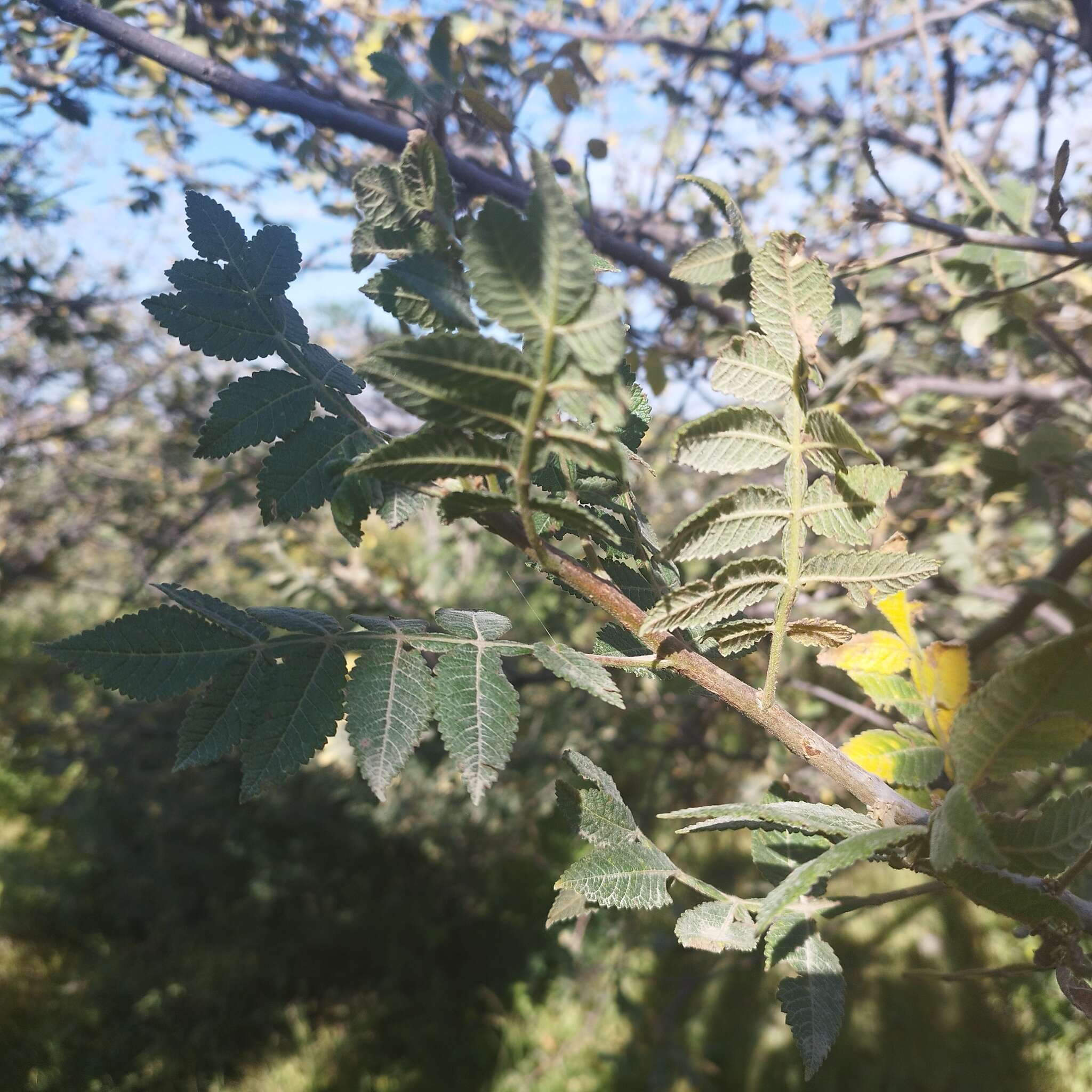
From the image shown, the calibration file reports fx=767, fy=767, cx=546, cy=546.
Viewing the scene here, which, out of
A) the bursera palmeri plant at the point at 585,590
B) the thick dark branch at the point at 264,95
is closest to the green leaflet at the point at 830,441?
the bursera palmeri plant at the point at 585,590

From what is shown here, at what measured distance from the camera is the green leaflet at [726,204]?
939 mm

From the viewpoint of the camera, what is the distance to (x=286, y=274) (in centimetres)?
76

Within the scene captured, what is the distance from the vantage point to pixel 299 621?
2.26ft

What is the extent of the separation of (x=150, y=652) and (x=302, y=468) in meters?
0.20

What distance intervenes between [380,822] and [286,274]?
4.48 metres

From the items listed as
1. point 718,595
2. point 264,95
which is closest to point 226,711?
point 718,595

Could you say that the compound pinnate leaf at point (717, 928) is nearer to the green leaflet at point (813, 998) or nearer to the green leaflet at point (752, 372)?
the green leaflet at point (813, 998)

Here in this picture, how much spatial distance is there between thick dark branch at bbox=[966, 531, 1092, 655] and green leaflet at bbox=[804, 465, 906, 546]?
1255mm

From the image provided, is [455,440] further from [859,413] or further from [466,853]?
[466,853]

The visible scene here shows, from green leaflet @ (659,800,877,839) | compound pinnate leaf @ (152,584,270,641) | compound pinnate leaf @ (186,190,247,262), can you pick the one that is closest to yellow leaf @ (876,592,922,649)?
green leaflet @ (659,800,877,839)

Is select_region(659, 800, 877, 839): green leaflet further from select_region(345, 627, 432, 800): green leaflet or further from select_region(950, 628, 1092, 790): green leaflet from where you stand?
select_region(345, 627, 432, 800): green leaflet

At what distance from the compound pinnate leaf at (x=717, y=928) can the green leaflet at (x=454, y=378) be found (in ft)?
1.50

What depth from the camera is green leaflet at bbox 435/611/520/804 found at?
60cm

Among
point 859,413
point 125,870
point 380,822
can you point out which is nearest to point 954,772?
point 859,413
